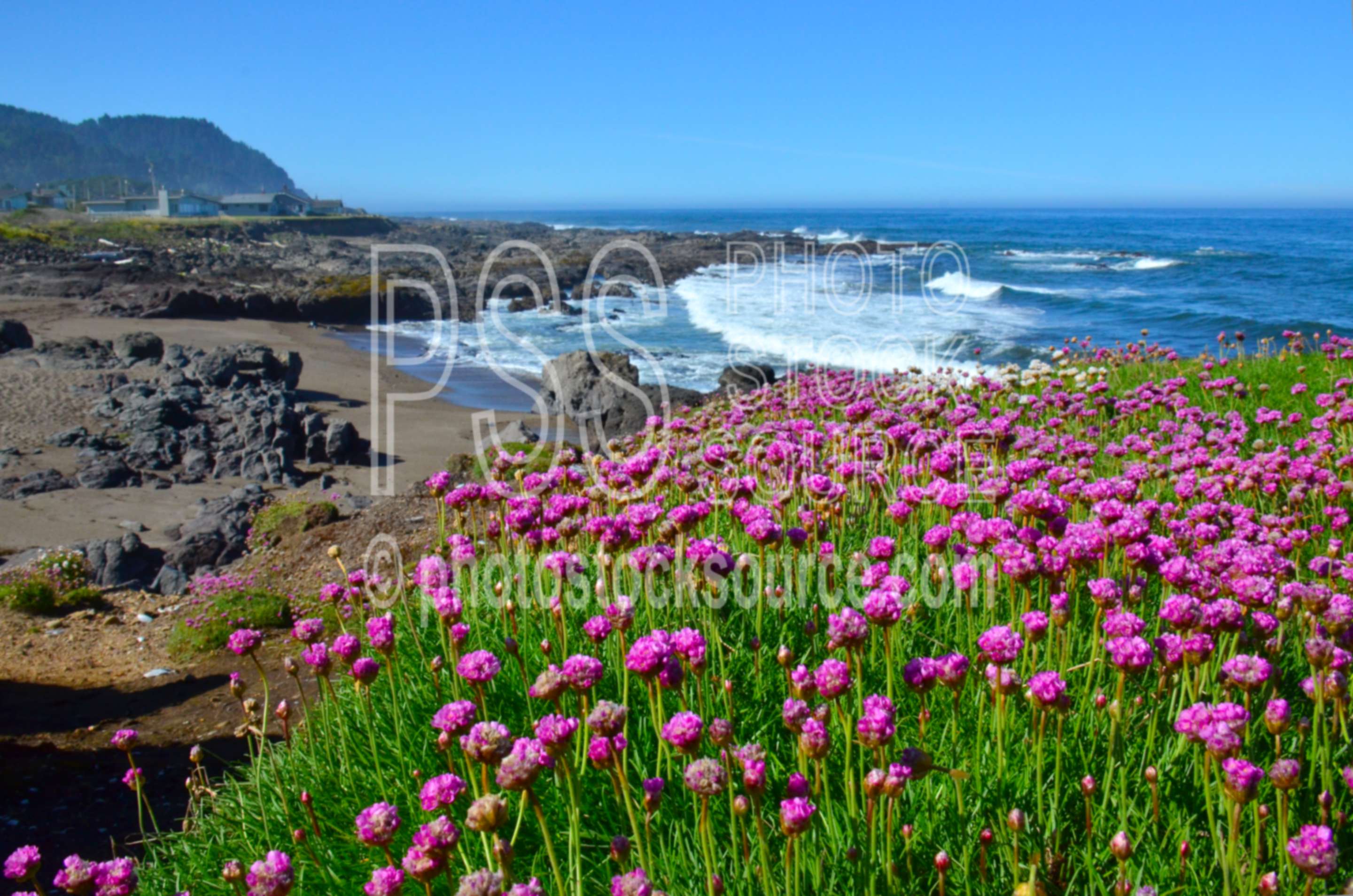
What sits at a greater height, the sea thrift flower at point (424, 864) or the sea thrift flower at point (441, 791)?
the sea thrift flower at point (424, 864)

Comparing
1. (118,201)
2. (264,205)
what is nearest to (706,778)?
(264,205)

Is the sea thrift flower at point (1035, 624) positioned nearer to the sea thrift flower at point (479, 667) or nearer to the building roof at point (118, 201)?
the sea thrift flower at point (479, 667)

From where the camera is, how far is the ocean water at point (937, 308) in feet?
80.1

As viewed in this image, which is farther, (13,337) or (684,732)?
(13,337)

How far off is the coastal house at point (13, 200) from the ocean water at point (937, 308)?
9996 centimetres

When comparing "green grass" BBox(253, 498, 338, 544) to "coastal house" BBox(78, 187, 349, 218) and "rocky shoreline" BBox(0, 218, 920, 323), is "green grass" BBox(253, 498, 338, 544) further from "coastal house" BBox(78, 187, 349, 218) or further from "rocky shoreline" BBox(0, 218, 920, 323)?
"coastal house" BBox(78, 187, 349, 218)

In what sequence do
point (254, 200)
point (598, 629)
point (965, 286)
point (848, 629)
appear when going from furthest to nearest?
point (254, 200) < point (965, 286) < point (598, 629) < point (848, 629)

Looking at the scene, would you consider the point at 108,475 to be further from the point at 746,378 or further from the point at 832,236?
the point at 832,236

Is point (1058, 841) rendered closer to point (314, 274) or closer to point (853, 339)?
point (853, 339)

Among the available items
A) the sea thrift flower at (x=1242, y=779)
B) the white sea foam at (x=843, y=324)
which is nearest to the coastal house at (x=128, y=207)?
the white sea foam at (x=843, y=324)

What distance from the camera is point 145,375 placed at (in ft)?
65.1

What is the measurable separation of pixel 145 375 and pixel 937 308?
25984 millimetres

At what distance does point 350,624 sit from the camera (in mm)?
5320

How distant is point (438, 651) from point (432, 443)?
11.8 m
